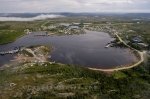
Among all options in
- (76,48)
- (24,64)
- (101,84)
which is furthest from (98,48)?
(101,84)

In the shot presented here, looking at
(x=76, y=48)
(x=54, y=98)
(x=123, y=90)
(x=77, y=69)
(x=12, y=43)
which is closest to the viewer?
(x=54, y=98)

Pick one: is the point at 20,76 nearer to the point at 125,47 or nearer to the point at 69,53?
the point at 69,53

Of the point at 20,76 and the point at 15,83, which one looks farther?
the point at 20,76

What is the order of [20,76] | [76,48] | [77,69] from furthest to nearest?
[76,48]
[77,69]
[20,76]

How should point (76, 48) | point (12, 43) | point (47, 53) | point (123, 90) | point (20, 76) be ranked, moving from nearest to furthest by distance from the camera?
1. point (123, 90)
2. point (20, 76)
3. point (47, 53)
4. point (76, 48)
5. point (12, 43)

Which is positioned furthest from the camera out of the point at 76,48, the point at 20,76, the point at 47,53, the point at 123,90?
the point at 76,48

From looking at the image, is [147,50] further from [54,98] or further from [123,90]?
[54,98]

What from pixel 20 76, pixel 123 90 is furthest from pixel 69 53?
pixel 123 90

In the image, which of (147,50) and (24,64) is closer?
(24,64)
